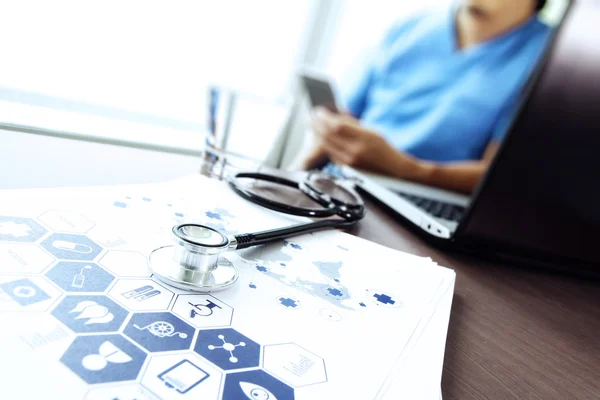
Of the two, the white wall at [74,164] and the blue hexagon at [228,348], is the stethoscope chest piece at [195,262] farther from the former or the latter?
the white wall at [74,164]

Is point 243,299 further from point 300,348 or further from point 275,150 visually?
point 275,150

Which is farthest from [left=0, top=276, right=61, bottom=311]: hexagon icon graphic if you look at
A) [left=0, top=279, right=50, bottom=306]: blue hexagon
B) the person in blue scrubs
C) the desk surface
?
the person in blue scrubs

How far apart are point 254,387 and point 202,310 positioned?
6cm

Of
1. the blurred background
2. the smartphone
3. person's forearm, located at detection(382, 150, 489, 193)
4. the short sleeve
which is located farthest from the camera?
the short sleeve

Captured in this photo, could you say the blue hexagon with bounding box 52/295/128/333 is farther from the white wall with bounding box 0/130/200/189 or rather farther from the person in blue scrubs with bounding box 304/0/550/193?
the person in blue scrubs with bounding box 304/0/550/193

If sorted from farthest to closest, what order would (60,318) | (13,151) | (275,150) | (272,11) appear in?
(272,11), (275,150), (13,151), (60,318)

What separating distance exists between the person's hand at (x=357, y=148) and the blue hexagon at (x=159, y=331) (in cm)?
79

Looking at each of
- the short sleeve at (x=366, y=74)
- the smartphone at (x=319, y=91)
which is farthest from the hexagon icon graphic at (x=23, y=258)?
the short sleeve at (x=366, y=74)

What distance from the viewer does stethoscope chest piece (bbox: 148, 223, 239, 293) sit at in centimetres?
25

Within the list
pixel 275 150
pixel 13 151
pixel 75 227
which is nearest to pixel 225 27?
pixel 275 150

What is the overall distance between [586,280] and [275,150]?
0.48 metres

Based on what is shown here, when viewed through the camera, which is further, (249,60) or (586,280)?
(249,60)

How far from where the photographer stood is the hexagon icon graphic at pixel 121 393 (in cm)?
16

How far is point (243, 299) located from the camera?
0.26 meters
